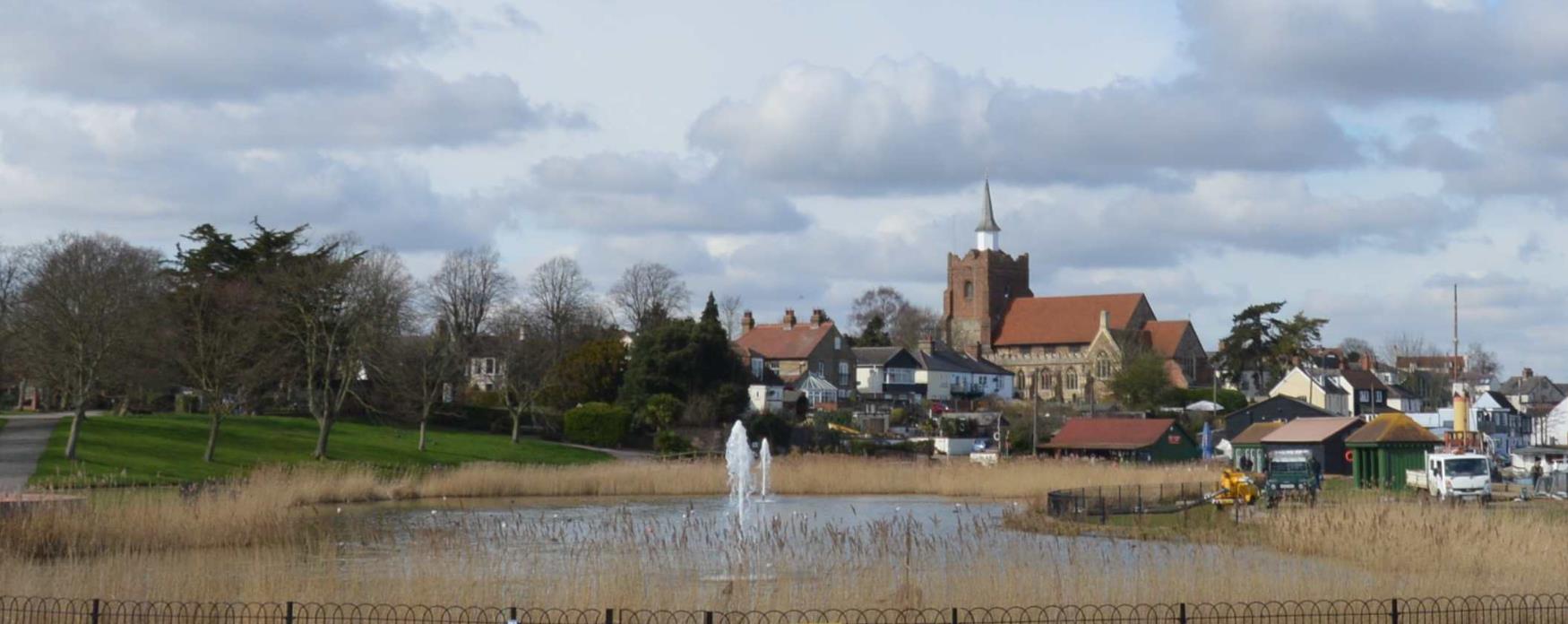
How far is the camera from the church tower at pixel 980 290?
475 feet

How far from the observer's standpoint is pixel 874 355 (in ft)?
379

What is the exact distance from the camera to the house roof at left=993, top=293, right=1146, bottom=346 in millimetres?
135375

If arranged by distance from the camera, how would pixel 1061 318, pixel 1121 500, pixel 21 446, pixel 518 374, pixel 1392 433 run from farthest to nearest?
pixel 1061 318 → pixel 518 374 → pixel 1392 433 → pixel 21 446 → pixel 1121 500

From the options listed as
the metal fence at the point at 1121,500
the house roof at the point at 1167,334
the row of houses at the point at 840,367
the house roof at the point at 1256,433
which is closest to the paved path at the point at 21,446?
the metal fence at the point at 1121,500

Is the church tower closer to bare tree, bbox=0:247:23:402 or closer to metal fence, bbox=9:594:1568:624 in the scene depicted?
bare tree, bbox=0:247:23:402

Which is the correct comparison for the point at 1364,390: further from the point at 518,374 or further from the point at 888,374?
the point at 518,374

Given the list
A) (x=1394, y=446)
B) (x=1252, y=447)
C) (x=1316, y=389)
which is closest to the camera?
(x=1394, y=446)

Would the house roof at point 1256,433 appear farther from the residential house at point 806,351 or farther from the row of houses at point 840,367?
the residential house at point 806,351

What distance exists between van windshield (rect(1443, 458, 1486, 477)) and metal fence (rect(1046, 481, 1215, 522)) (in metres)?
5.98

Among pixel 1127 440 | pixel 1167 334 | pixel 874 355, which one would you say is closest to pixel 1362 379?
pixel 1167 334

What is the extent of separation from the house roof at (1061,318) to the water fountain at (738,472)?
8259cm

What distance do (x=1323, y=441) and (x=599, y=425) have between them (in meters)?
30.3

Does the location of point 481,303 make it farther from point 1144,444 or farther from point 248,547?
point 248,547

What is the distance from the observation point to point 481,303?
88750 millimetres
